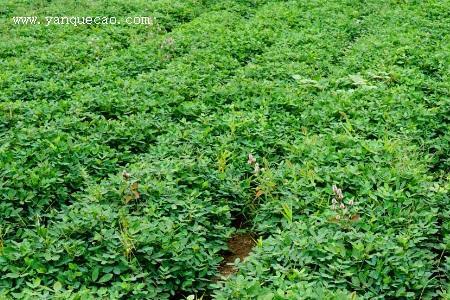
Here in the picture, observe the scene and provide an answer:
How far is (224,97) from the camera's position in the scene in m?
7.03

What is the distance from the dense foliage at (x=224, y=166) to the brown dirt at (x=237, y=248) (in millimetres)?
151

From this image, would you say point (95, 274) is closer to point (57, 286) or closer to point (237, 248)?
point (57, 286)

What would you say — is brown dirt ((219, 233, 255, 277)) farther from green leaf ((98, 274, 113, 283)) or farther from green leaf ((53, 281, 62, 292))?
green leaf ((53, 281, 62, 292))

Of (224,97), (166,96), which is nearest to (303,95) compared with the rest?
(224,97)

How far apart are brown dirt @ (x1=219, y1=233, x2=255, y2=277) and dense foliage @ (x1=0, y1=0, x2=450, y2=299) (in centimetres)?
15

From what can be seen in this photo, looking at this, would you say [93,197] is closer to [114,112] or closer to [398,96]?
[114,112]

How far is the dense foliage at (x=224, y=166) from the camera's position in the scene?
12.1 feet

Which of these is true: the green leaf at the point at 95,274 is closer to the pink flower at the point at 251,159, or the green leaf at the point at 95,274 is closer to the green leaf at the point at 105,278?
the green leaf at the point at 105,278

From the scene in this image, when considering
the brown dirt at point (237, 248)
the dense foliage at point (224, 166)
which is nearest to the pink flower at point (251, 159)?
the dense foliage at point (224, 166)

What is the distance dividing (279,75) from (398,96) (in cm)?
193

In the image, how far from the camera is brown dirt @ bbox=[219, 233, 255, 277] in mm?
4323

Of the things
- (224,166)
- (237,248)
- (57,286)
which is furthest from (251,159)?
(57,286)

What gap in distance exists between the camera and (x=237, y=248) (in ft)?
15.0

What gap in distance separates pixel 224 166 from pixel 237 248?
0.92 metres
